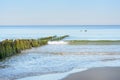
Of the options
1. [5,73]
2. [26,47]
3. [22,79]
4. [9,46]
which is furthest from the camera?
[26,47]

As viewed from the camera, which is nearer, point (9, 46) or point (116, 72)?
point (116, 72)

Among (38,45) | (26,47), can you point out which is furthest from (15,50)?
(38,45)

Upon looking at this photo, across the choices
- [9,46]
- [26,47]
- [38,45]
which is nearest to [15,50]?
[9,46]

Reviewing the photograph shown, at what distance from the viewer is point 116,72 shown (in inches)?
663

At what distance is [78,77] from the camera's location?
1543 centimetres

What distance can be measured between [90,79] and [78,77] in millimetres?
880

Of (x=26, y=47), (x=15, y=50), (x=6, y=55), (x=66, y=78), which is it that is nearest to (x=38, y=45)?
(x=26, y=47)

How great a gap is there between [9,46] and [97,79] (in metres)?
16.1

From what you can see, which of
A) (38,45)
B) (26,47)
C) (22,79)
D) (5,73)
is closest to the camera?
(22,79)

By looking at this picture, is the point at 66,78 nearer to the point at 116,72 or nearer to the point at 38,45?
the point at 116,72

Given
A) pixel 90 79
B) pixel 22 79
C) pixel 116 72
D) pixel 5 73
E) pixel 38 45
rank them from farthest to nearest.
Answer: pixel 38 45
pixel 5 73
pixel 116 72
pixel 22 79
pixel 90 79

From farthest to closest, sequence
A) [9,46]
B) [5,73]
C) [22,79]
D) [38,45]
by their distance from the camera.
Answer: [38,45], [9,46], [5,73], [22,79]

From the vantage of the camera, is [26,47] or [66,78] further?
[26,47]

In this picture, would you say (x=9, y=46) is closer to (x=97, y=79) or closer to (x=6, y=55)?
(x=6, y=55)
